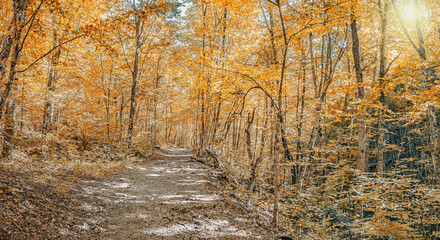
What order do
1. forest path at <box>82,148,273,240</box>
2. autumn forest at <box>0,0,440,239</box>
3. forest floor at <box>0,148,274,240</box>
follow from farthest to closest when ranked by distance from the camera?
autumn forest at <box>0,0,440,239</box> → forest path at <box>82,148,273,240</box> → forest floor at <box>0,148,274,240</box>

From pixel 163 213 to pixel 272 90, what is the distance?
5744 mm

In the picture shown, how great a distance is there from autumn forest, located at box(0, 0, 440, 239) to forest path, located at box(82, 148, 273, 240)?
3.17 feet

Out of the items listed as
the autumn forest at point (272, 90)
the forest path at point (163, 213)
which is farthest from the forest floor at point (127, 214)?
the autumn forest at point (272, 90)

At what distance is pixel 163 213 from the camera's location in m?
4.95

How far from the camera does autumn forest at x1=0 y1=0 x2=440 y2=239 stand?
5469 millimetres

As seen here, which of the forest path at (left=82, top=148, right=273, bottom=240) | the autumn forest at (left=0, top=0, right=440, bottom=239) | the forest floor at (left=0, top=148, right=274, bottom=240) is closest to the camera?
the forest floor at (left=0, top=148, right=274, bottom=240)

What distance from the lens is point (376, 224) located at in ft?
18.8

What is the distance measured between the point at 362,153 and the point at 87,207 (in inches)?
345

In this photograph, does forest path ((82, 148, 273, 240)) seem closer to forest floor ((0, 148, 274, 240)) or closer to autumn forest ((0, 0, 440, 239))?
forest floor ((0, 148, 274, 240))

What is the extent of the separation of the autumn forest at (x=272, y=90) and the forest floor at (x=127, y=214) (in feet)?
2.83

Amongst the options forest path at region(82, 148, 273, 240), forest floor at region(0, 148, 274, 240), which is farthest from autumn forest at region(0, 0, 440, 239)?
forest path at region(82, 148, 273, 240)

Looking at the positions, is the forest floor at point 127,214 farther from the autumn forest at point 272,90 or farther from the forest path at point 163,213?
the autumn forest at point 272,90

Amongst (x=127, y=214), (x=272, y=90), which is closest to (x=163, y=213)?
(x=127, y=214)

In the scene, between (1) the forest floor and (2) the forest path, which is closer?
(1) the forest floor
